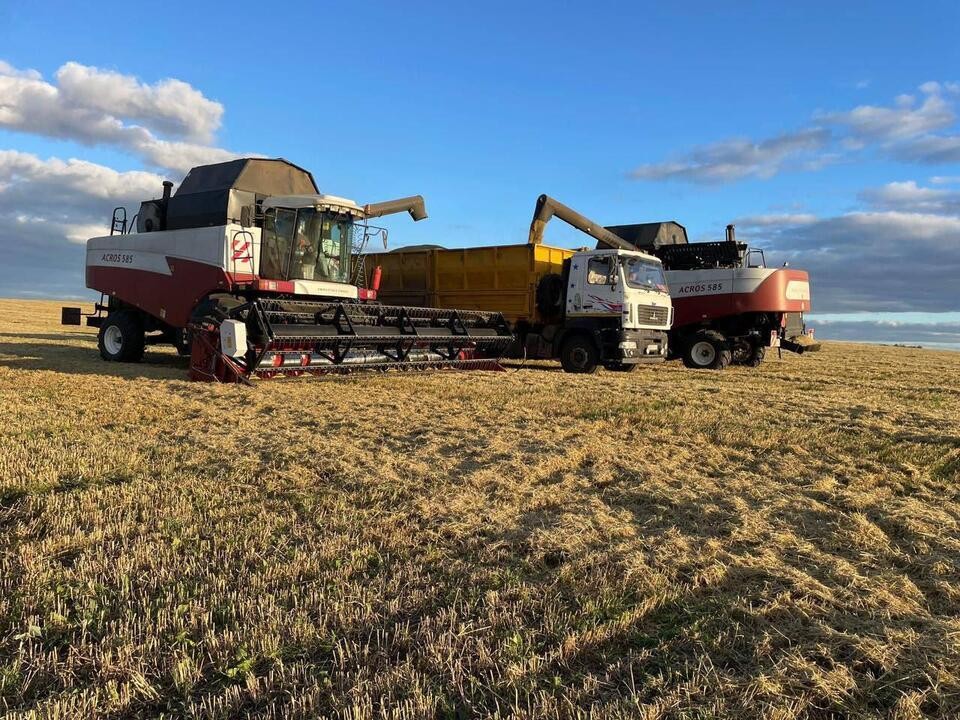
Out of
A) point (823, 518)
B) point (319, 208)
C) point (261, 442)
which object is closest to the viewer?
point (823, 518)

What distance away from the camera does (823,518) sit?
4.05m

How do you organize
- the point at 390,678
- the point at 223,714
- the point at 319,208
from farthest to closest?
the point at 319,208 → the point at 390,678 → the point at 223,714

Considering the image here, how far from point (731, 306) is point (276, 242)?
10492 mm

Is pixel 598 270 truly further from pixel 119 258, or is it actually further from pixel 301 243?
pixel 119 258

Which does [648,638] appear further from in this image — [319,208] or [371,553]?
[319,208]

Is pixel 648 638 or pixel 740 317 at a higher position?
pixel 740 317

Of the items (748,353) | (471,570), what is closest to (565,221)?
(748,353)

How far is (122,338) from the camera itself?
44.2 feet

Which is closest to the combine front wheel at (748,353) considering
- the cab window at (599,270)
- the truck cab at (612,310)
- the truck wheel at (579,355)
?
the truck cab at (612,310)

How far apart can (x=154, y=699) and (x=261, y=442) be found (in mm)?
3807

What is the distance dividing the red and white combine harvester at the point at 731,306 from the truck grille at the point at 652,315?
2.04 meters

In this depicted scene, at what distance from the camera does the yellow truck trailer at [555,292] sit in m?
13.4

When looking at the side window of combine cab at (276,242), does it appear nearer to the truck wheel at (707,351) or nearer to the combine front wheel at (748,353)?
the truck wheel at (707,351)

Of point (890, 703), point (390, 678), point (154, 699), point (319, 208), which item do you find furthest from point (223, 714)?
point (319, 208)
